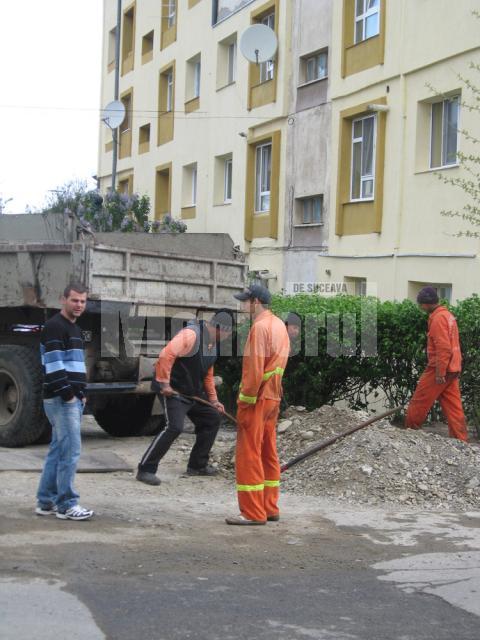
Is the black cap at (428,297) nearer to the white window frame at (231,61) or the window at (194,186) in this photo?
the white window frame at (231,61)

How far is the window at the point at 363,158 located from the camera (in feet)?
61.2

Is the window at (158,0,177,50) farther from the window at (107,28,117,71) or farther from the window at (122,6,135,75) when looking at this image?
the window at (107,28,117,71)

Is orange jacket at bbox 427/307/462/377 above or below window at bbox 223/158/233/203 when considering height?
below

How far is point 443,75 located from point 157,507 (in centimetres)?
1088

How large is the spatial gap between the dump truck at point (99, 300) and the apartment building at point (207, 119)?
32.3 ft

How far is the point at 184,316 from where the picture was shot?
10633 mm

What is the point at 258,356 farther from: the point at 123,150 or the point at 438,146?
the point at 123,150

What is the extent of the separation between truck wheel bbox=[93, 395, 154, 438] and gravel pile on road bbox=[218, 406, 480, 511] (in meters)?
2.27

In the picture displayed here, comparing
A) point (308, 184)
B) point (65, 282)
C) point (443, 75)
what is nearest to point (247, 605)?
point (65, 282)

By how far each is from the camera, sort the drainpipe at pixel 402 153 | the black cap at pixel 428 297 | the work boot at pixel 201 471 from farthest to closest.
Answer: the drainpipe at pixel 402 153, the black cap at pixel 428 297, the work boot at pixel 201 471

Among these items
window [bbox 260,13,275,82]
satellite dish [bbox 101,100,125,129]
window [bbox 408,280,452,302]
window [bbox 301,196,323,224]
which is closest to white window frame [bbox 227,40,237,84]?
window [bbox 260,13,275,82]

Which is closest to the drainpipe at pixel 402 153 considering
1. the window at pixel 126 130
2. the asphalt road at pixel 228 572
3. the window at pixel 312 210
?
the window at pixel 312 210

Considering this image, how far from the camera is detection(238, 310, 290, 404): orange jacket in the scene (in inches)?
285

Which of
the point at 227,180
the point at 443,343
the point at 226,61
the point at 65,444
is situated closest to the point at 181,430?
the point at 65,444
